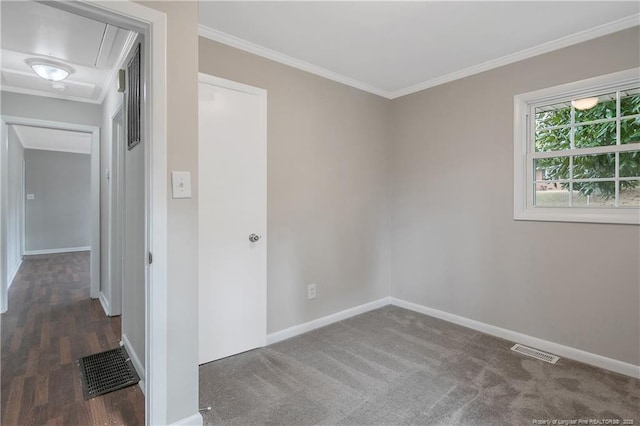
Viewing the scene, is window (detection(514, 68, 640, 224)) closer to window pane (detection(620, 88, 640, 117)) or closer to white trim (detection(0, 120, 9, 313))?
window pane (detection(620, 88, 640, 117))

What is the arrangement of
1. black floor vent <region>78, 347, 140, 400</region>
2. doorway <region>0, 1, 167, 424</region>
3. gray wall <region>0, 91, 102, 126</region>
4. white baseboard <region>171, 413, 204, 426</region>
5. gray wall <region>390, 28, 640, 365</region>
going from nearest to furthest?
doorway <region>0, 1, 167, 424</region>, white baseboard <region>171, 413, 204, 426</region>, black floor vent <region>78, 347, 140, 400</region>, gray wall <region>390, 28, 640, 365</region>, gray wall <region>0, 91, 102, 126</region>

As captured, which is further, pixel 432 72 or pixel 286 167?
pixel 432 72

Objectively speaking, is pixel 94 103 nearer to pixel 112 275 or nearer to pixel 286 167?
Answer: pixel 112 275

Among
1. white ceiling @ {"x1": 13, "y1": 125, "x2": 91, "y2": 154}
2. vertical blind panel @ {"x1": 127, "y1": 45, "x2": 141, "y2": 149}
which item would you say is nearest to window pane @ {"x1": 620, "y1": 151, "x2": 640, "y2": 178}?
vertical blind panel @ {"x1": 127, "y1": 45, "x2": 141, "y2": 149}

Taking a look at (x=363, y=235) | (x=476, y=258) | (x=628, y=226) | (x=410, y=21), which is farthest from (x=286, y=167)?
(x=628, y=226)

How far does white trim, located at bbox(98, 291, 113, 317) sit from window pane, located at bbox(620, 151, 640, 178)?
186 inches

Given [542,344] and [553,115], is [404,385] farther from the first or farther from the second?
[553,115]

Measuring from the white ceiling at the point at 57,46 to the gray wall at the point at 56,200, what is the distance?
4687 millimetres

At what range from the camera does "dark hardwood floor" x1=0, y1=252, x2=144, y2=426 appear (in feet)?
6.09

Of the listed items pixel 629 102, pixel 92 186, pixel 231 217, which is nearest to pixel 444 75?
pixel 629 102

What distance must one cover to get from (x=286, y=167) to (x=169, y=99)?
1.34 m

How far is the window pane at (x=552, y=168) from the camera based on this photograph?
2.64 m

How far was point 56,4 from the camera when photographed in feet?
4.44

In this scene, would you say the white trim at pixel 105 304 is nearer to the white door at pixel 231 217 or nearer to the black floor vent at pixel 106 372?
the black floor vent at pixel 106 372
